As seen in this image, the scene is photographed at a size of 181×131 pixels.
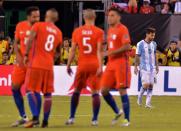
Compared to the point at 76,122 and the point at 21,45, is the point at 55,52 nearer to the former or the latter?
the point at 21,45

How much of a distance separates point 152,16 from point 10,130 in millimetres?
15874

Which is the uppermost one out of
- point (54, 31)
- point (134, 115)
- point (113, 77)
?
point (54, 31)

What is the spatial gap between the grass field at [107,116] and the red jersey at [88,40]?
1.42 meters

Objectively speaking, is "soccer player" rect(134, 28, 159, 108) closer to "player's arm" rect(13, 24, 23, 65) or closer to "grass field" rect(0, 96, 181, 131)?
"grass field" rect(0, 96, 181, 131)

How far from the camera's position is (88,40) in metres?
15.8

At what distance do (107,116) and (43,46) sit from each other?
4292 mm

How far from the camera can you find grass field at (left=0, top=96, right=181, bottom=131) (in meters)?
15.4

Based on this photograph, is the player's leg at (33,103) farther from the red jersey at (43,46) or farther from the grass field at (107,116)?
the red jersey at (43,46)

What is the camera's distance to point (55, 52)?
612 inches

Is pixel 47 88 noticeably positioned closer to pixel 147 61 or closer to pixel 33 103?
pixel 33 103

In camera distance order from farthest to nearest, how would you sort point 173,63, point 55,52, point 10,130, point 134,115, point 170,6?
point 170,6 < point 173,63 < point 134,115 < point 55,52 < point 10,130

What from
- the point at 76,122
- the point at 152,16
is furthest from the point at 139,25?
the point at 76,122

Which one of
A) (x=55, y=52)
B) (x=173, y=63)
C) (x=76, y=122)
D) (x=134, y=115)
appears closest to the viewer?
(x=55, y=52)

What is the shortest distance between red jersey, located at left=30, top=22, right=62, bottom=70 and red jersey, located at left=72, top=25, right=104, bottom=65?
2.54 ft
